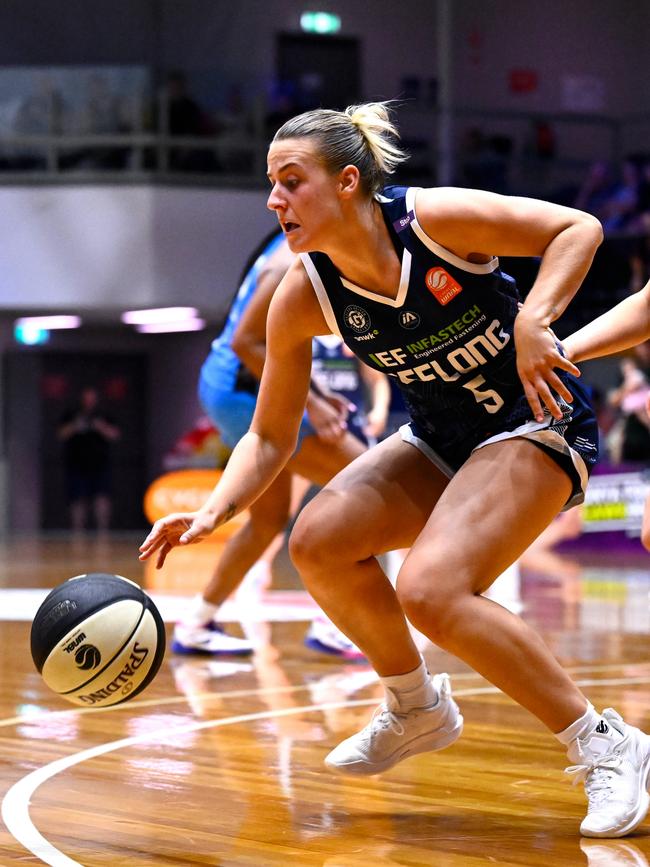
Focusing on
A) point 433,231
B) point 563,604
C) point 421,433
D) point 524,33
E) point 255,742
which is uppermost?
point 524,33

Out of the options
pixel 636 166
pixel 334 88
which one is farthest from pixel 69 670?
pixel 334 88

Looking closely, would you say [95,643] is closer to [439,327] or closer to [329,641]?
[439,327]

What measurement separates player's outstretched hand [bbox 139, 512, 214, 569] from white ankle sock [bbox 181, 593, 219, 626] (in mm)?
2420

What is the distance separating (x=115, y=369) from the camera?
19.5 metres

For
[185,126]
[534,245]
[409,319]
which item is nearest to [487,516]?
[409,319]

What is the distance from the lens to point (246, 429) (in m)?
5.89

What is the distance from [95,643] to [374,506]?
0.75 metres

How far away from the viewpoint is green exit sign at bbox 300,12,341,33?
1720cm

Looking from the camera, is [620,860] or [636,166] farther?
[636,166]

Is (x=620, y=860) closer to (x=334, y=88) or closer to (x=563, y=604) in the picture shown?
(x=563, y=604)

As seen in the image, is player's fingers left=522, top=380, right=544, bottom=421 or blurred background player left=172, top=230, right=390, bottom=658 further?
blurred background player left=172, top=230, right=390, bottom=658

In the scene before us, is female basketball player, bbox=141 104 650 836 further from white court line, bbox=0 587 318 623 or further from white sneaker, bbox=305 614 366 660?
white court line, bbox=0 587 318 623

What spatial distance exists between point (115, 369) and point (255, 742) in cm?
1581

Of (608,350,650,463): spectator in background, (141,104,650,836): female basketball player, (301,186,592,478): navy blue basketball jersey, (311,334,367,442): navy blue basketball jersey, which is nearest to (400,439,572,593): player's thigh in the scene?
(141,104,650,836): female basketball player
